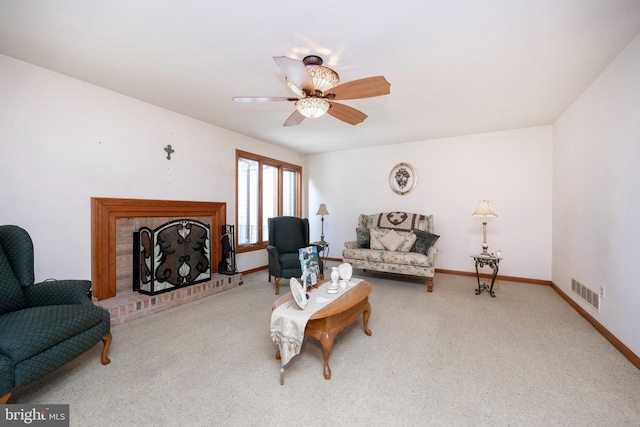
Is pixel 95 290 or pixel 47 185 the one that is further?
Answer: pixel 95 290

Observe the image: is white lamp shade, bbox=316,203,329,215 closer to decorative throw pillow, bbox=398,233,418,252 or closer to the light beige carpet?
decorative throw pillow, bbox=398,233,418,252

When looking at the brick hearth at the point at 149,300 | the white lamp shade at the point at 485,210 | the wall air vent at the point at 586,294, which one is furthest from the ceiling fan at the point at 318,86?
the wall air vent at the point at 586,294

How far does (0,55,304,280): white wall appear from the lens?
8.02ft

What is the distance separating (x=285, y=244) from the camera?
4352 millimetres

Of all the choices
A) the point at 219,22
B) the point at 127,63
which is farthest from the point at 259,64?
the point at 127,63

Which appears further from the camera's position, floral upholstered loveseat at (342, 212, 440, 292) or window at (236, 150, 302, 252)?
window at (236, 150, 302, 252)

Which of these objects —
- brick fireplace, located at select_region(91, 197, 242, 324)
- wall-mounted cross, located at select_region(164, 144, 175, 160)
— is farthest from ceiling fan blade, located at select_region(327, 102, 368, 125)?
brick fireplace, located at select_region(91, 197, 242, 324)

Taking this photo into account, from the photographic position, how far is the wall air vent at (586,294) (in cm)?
267

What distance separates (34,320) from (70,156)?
1810mm

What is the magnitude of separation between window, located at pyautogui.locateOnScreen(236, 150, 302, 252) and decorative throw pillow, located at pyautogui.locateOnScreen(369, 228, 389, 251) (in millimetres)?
1925

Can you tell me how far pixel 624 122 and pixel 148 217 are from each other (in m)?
4.84

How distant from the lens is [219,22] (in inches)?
75.9

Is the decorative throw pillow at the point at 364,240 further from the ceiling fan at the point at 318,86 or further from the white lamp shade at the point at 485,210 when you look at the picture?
the ceiling fan at the point at 318,86

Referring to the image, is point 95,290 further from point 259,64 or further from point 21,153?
point 259,64
